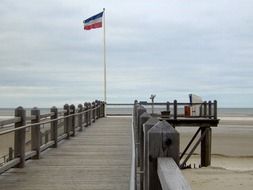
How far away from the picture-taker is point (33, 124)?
1091 cm

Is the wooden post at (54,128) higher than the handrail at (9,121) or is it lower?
lower

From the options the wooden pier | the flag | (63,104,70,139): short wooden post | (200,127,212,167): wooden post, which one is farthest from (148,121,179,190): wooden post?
the flag

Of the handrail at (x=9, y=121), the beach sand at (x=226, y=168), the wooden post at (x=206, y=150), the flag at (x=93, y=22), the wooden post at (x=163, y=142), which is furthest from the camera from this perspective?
the flag at (x=93, y=22)

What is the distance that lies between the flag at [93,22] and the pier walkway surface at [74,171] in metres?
26.4

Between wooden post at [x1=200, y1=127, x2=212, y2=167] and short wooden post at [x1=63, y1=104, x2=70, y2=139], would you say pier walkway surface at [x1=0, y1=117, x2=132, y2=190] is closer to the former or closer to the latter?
short wooden post at [x1=63, y1=104, x2=70, y2=139]

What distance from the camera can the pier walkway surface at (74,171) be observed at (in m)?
8.38

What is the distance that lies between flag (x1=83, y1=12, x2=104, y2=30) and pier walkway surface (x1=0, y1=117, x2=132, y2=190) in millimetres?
26372

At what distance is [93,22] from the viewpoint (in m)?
40.3

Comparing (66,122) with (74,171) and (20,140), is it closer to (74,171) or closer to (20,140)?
(20,140)

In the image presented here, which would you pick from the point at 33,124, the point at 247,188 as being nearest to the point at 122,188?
the point at 33,124

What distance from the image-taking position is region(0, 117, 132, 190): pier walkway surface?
838cm

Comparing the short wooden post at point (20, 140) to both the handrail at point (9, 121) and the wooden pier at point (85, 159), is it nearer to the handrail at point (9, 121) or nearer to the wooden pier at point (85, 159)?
the wooden pier at point (85, 159)

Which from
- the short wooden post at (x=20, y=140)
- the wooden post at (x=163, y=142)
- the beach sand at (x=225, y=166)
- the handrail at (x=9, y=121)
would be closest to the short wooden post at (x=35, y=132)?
the beach sand at (x=225, y=166)

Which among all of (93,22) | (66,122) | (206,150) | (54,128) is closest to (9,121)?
(54,128)
